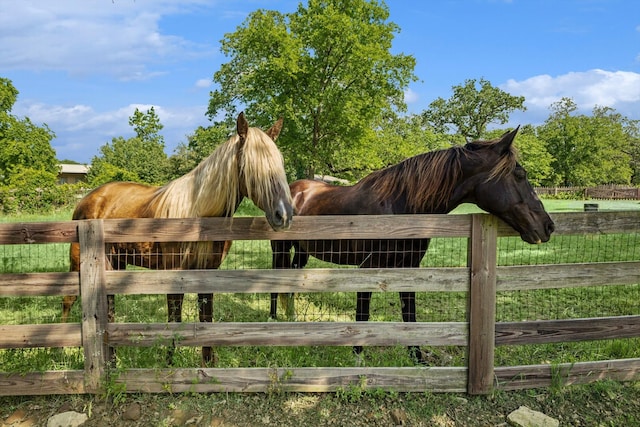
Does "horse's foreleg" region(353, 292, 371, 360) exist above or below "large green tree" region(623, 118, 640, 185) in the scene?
below

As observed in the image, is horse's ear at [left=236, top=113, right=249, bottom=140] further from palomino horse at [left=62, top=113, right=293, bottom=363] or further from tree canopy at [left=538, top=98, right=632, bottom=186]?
tree canopy at [left=538, top=98, right=632, bottom=186]

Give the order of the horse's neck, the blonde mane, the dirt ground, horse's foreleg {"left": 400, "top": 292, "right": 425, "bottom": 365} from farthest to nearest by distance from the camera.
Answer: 1. horse's foreleg {"left": 400, "top": 292, "right": 425, "bottom": 365}
2. the horse's neck
3. the blonde mane
4. the dirt ground

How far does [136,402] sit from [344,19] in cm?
1866

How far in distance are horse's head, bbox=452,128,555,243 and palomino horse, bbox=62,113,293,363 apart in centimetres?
165

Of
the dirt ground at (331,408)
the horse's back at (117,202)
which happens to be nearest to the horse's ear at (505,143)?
the dirt ground at (331,408)

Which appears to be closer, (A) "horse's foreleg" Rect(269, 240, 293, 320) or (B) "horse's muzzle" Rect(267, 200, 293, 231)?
(B) "horse's muzzle" Rect(267, 200, 293, 231)

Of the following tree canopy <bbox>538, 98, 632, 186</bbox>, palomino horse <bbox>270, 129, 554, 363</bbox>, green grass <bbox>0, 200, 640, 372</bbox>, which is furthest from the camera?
tree canopy <bbox>538, 98, 632, 186</bbox>

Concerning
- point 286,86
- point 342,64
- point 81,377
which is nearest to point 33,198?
point 286,86

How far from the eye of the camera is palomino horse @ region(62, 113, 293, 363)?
119 inches

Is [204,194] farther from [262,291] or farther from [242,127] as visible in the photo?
[262,291]

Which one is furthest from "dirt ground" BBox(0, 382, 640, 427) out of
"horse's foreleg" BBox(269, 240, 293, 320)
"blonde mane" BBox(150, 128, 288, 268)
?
"horse's foreleg" BBox(269, 240, 293, 320)

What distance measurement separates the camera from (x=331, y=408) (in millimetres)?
3084

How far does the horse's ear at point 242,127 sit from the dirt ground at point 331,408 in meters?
2.06

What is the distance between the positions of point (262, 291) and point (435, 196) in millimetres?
1766
